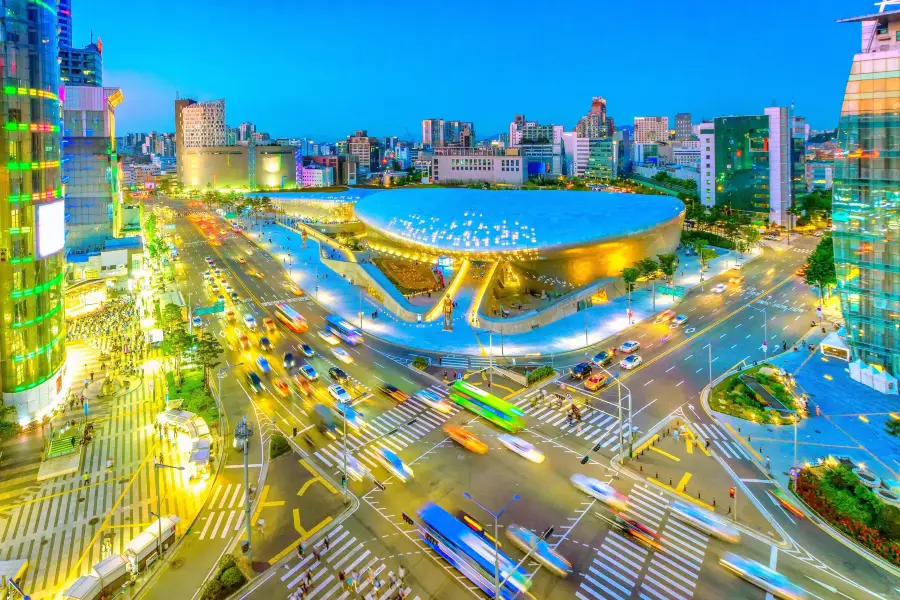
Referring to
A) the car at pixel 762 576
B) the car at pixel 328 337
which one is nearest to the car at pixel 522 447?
the car at pixel 762 576

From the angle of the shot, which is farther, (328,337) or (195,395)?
(328,337)

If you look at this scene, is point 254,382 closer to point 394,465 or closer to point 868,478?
point 394,465

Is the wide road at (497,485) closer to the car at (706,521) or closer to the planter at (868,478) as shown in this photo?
the car at (706,521)

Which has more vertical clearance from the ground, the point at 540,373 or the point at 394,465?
the point at 540,373

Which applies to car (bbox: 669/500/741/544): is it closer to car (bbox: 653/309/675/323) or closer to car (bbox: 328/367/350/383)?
car (bbox: 328/367/350/383)

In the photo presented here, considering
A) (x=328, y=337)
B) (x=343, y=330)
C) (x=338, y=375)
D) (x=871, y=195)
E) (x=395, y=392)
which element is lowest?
(x=395, y=392)

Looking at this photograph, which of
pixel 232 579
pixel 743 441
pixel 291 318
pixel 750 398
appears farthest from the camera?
pixel 291 318

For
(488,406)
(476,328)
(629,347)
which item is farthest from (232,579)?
(476,328)

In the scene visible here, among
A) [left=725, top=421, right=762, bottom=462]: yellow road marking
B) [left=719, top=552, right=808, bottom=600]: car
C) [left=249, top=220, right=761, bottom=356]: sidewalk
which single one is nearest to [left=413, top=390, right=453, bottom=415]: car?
[left=249, top=220, right=761, bottom=356]: sidewalk
